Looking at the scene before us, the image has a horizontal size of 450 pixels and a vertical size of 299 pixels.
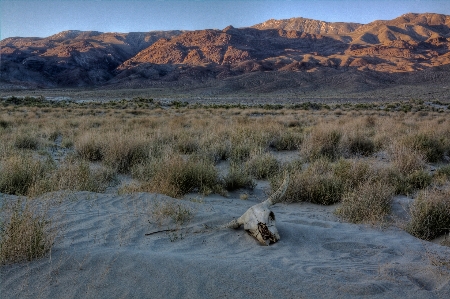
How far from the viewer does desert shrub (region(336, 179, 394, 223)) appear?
609 cm

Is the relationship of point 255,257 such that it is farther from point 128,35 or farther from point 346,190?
point 128,35

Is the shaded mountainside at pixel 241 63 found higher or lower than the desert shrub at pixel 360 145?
higher

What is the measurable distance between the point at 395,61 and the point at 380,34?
175ft

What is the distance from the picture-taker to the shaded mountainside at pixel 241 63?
86.8 m

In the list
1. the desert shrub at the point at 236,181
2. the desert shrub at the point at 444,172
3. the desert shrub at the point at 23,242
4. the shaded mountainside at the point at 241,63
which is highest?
the shaded mountainside at the point at 241,63

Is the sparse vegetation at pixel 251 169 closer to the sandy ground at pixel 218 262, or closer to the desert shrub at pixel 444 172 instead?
the desert shrub at pixel 444 172

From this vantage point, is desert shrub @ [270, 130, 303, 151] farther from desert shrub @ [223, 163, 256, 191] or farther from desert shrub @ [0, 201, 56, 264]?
desert shrub @ [0, 201, 56, 264]

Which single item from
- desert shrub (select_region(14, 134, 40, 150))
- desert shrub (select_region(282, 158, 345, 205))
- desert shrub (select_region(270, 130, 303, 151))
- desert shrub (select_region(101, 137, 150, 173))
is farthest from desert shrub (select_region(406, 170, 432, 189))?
desert shrub (select_region(14, 134, 40, 150))

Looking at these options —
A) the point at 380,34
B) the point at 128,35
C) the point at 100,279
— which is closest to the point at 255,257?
the point at 100,279

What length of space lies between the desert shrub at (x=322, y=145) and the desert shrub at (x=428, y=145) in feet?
6.82

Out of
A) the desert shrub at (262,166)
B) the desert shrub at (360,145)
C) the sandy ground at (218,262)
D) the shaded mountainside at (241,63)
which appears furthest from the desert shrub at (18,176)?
the shaded mountainside at (241,63)

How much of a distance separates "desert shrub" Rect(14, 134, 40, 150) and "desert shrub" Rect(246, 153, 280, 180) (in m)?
7.69

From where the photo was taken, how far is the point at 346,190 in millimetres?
7328

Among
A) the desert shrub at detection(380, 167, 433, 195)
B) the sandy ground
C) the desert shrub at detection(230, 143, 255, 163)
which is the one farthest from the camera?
the desert shrub at detection(230, 143, 255, 163)
